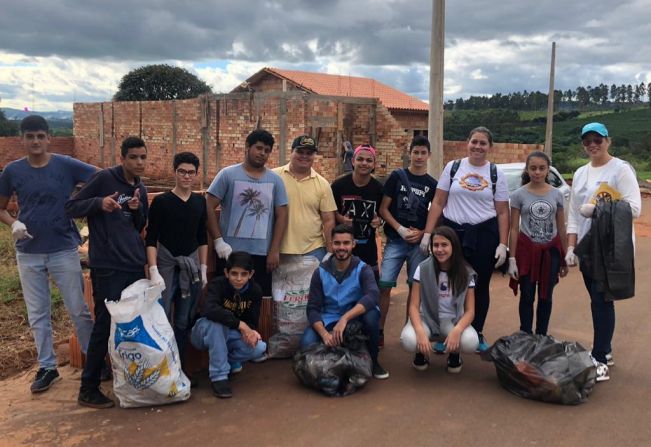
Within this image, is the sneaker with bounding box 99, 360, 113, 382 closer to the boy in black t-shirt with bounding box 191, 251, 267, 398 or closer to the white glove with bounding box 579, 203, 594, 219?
the boy in black t-shirt with bounding box 191, 251, 267, 398

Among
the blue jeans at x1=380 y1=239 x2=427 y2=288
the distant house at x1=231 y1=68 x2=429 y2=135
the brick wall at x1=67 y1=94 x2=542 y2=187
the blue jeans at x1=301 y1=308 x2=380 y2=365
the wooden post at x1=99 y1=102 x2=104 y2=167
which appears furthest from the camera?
the distant house at x1=231 y1=68 x2=429 y2=135

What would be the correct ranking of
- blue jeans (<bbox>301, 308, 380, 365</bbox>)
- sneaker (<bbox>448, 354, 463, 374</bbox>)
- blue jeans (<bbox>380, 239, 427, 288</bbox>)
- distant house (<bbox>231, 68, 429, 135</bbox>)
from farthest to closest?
distant house (<bbox>231, 68, 429, 135</bbox>) → blue jeans (<bbox>380, 239, 427, 288</bbox>) → sneaker (<bbox>448, 354, 463, 374</bbox>) → blue jeans (<bbox>301, 308, 380, 365</bbox>)

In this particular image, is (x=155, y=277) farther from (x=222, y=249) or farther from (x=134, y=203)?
(x=222, y=249)

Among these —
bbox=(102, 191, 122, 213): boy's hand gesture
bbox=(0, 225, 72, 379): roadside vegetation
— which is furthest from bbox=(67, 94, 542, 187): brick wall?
bbox=(102, 191, 122, 213): boy's hand gesture

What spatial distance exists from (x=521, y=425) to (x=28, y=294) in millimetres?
3234

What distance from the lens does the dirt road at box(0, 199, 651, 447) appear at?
323cm

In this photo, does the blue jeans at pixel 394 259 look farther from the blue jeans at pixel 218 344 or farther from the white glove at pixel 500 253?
the blue jeans at pixel 218 344

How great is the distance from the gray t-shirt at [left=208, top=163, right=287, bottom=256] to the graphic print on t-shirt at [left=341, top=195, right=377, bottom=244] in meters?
0.55

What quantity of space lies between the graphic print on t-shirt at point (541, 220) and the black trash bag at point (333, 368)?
159 centimetres

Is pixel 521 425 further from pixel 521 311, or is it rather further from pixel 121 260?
pixel 121 260

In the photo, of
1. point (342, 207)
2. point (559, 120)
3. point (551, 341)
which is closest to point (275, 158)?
point (342, 207)

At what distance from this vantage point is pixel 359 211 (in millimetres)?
4535

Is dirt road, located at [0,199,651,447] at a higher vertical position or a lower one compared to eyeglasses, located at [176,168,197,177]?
lower

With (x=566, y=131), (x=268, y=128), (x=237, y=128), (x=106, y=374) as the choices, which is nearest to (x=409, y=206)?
(x=106, y=374)
